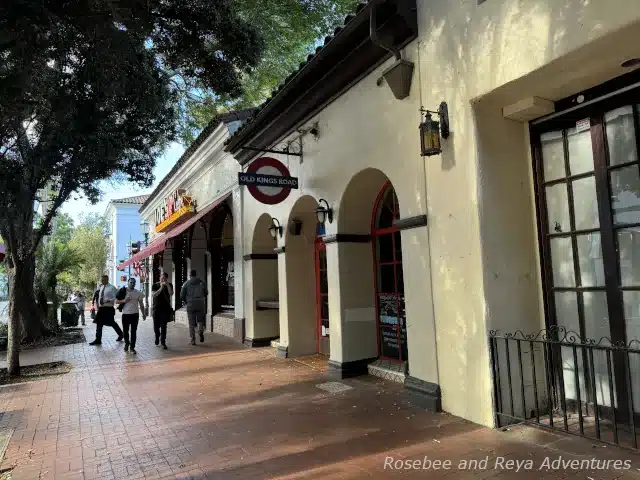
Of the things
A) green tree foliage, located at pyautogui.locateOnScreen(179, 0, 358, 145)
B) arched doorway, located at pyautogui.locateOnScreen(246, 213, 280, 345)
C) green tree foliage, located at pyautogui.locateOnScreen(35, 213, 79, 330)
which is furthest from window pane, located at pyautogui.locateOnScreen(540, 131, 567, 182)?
green tree foliage, located at pyautogui.locateOnScreen(35, 213, 79, 330)

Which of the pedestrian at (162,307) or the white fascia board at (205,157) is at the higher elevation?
the white fascia board at (205,157)

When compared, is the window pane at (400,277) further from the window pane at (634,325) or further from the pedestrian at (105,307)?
the pedestrian at (105,307)

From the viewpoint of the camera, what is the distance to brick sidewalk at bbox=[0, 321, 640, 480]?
3.73 meters

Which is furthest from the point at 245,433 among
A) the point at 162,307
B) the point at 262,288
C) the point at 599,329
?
the point at 162,307

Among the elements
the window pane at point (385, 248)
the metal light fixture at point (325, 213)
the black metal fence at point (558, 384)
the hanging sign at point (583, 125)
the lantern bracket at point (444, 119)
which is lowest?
the black metal fence at point (558, 384)

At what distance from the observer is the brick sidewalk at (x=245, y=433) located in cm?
373

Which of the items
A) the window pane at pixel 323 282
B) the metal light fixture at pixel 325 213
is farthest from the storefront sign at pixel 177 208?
the metal light fixture at pixel 325 213

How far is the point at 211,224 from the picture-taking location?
45.2ft

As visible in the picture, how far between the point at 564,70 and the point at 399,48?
2.14 metres

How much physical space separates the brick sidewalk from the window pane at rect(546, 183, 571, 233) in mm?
1912

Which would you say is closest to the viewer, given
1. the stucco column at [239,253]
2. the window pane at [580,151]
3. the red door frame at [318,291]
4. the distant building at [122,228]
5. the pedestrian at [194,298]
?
the window pane at [580,151]

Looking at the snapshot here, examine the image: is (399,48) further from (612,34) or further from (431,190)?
(612,34)

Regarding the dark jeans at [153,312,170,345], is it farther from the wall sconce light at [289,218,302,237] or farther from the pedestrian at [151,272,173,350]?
the wall sconce light at [289,218,302,237]

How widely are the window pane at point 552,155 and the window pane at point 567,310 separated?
1153mm
